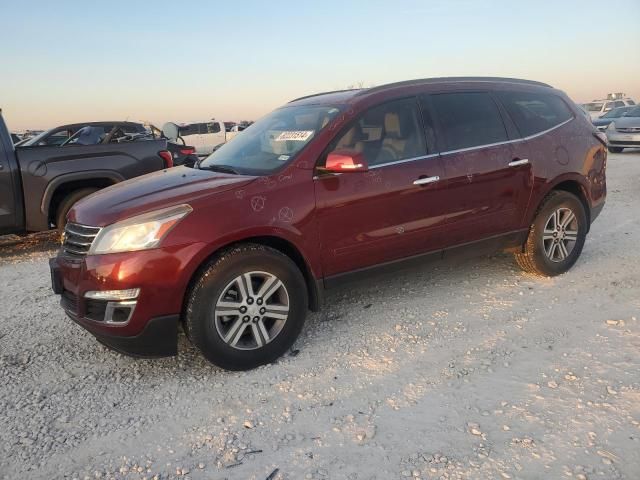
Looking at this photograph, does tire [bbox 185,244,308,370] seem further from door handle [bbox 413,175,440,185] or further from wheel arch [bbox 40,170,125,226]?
wheel arch [bbox 40,170,125,226]

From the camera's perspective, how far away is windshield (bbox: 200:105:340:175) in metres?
3.66

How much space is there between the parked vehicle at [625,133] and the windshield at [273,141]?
14467mm

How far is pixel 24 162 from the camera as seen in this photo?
6121 mm

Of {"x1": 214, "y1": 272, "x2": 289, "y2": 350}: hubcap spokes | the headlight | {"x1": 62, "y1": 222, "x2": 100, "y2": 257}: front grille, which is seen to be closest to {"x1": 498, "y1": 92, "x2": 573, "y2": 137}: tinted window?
{"x1": 214, "y1": 272, "x2": 289, "y2": 350}: hubcap spokes

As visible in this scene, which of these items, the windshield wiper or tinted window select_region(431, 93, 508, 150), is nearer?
the windshield wiper

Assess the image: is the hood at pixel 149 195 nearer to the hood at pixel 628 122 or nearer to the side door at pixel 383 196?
the side door at pixel 383 196

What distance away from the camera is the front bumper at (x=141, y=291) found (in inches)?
116

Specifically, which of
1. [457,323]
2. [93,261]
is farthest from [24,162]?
[457,323]

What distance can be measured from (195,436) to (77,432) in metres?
0.64

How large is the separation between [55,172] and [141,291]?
4092 millimetres

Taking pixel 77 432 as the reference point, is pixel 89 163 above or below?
above

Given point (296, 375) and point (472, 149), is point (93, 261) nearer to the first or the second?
point (296, 375)

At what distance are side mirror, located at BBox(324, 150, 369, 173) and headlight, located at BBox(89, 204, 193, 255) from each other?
3.30 feet

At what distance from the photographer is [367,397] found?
2.94m
